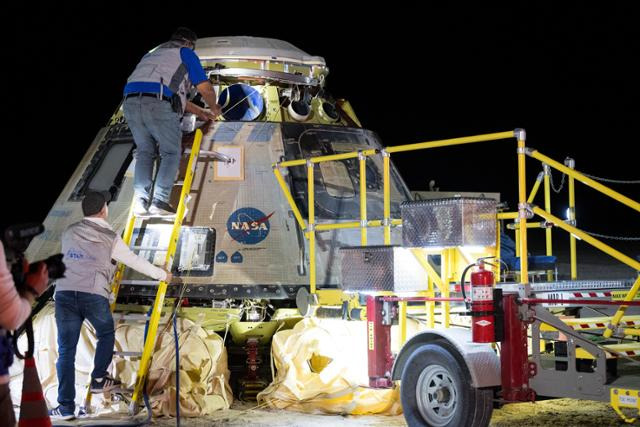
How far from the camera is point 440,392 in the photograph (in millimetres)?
6754

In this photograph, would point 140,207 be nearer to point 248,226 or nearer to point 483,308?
point 248,226

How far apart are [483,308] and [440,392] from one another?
0.80 metres

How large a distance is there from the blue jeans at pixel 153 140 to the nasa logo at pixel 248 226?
104cm

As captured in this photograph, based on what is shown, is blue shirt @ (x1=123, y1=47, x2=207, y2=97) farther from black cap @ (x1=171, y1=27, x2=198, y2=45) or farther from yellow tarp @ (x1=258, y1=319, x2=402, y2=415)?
yellow tarp @ (x1=258, y1=319, x2=402, y2=415)

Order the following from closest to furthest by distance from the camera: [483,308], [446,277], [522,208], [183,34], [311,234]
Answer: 1. [483,308]
2. [522,208]
3. [446,277]
4. [183,34]
5. [311,234]

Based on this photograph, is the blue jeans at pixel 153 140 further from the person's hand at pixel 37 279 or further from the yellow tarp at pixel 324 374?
the person's hand at pixel 37 279

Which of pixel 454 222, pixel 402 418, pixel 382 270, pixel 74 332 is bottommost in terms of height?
pixel 402 418

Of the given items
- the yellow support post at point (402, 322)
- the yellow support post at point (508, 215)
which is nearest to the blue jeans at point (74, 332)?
the yellow support post at point (402, 322)

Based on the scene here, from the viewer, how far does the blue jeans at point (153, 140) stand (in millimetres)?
8430

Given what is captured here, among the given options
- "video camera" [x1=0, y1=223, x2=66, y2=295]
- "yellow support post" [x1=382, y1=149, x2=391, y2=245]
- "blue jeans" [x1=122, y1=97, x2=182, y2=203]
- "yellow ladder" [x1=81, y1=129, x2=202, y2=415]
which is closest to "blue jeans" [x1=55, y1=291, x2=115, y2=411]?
"yellow ladder" [x1=81, y1=129, x2=202, y2=415]

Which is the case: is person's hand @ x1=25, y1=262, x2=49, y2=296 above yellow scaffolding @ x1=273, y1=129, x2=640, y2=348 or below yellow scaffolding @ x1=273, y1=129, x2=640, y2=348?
below

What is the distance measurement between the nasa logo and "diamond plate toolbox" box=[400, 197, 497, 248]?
2.54 meters

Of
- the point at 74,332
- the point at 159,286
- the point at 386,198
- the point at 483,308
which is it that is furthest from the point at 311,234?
the point at 483,308

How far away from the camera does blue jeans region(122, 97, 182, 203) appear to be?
27.7 ft
